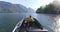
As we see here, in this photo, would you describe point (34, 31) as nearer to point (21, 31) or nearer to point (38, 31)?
point (38, 31)

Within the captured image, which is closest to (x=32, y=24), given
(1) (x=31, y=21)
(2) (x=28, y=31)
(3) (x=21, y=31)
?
(1) (x=31, y=21)

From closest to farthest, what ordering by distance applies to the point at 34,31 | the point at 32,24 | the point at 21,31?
the point at 34,31, the point at 21,31, the point at 32,24

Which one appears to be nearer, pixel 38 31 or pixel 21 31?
pixel 38 31

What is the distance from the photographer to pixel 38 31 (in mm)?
23703

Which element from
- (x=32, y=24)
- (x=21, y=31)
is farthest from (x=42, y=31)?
(x=32, y=24)

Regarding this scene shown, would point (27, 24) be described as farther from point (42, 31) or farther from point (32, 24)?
point (42, 31)

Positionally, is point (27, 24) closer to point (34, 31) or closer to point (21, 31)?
point (21, 31)

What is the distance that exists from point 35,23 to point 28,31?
8.67 metres

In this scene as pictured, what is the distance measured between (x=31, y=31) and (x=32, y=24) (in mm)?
7981

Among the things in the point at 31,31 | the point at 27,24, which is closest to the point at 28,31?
the point at 31,31

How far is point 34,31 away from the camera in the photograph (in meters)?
23.5

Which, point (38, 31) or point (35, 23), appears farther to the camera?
point (35, 23)

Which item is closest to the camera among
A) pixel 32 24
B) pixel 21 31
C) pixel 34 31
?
pixel 34 31

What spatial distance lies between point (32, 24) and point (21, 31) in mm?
5452
